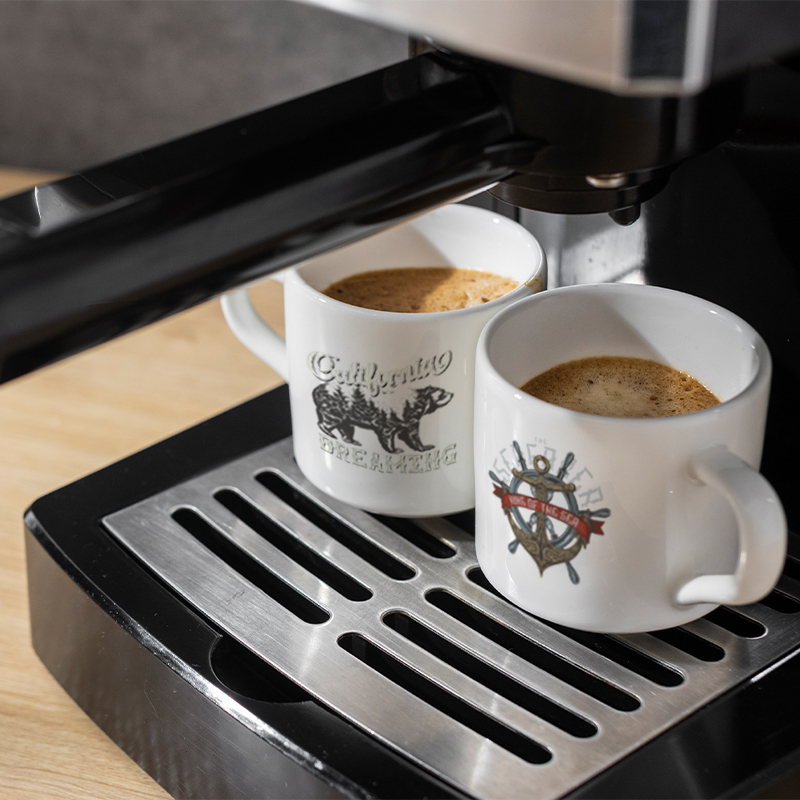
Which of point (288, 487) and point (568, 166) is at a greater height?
point (568, 166)

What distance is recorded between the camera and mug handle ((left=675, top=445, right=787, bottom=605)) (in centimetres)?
29

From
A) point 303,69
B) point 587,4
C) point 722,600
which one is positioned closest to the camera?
point 587,4

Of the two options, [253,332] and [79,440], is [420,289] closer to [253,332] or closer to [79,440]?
[253,332]

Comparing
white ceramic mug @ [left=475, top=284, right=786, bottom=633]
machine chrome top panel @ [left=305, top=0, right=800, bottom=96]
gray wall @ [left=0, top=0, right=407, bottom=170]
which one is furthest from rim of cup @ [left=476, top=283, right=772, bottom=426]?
gray wall @ [left=0, top=0, right=407, bottom=170]

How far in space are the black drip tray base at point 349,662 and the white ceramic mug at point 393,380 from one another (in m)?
0.02

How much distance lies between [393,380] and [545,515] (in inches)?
2.8

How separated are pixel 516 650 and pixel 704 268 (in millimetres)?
138

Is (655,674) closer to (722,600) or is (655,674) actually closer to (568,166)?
(722,600)

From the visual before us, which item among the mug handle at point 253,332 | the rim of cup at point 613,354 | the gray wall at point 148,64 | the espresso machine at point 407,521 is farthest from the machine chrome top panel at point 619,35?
the gray wall at point 148,64

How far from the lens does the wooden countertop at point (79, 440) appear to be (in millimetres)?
357

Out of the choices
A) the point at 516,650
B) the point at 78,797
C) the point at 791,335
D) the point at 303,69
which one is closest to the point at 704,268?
the point at 791,335

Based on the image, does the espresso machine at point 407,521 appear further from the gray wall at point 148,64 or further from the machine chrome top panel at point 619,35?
the gray wall at point 148,64

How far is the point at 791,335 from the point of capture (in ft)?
1.16

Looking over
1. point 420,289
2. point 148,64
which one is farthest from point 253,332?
point 148,64
